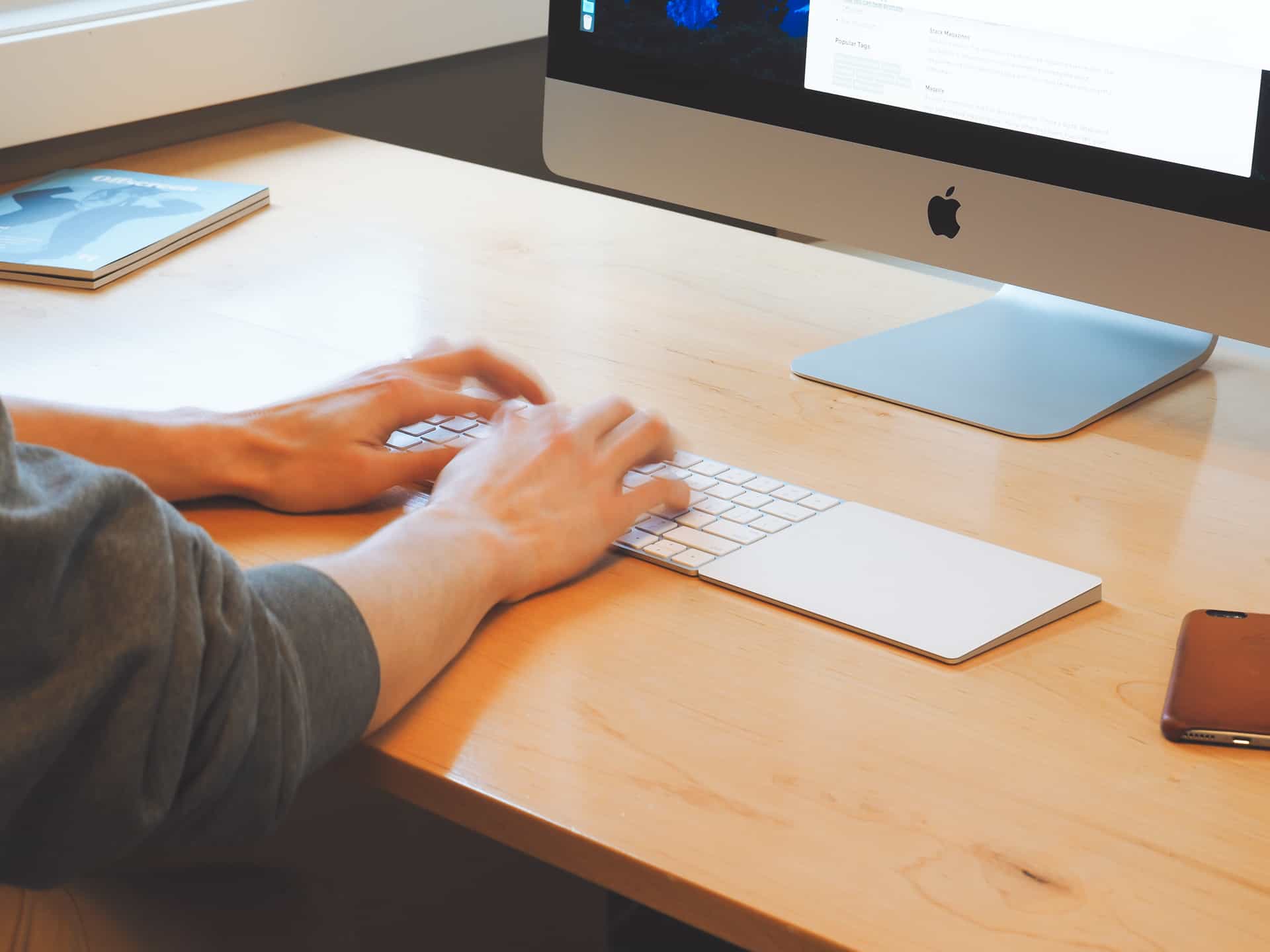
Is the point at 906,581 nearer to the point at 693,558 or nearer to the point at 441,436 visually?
the point at 693,558

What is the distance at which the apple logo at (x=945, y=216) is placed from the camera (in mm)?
930

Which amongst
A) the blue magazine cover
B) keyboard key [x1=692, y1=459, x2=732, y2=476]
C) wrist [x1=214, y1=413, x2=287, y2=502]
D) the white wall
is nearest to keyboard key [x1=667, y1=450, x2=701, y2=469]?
keyboard key [x1=692, y1=459, x2=732, y2=476]

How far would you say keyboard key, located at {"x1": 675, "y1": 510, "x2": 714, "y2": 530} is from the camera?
2.54ft

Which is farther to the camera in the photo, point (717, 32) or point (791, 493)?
point (717, 32)

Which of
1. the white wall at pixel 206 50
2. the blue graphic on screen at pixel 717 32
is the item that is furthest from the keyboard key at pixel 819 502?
the white wall at pixel 206 50

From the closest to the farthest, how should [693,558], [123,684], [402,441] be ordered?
[123,684] < [693,558] < [402,441]

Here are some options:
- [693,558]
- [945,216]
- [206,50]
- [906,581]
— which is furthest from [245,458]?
[206,50]

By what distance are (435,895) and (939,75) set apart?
2.59 feet

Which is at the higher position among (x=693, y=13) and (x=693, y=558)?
(x=693, y=13)

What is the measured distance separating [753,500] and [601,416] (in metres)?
0.10

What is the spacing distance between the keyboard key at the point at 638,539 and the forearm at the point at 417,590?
9cm

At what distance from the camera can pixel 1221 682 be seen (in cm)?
63

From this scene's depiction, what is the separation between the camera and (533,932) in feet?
4.00

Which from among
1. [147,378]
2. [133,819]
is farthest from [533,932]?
[133,819]
